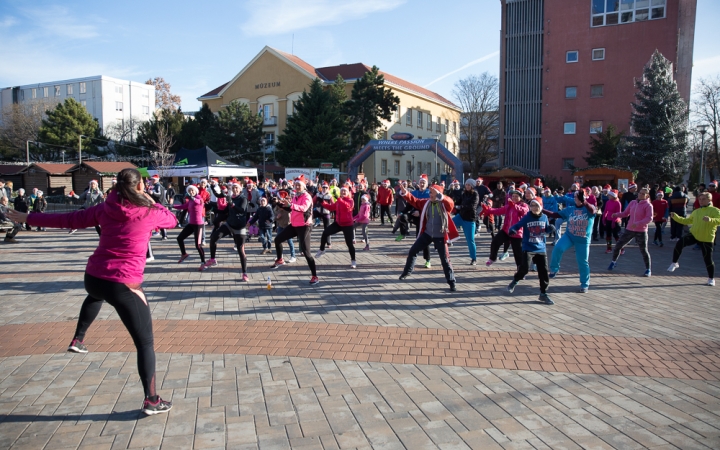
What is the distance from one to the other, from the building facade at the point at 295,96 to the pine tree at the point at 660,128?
20063 mm

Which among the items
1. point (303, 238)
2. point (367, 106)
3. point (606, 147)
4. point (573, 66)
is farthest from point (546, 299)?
point (573, 66)

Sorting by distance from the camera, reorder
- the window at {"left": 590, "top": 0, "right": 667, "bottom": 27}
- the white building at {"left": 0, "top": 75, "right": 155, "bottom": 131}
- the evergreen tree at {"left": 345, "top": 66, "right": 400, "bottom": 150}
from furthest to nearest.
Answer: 1. the white building at {"left": 0, "top": 75, "right": 155, "bottom": 131}
2. the evergreen tree at {"left": 345, "top": 66, "right": 400, "bottom": 150}
3. the window at {"left": 590, "top": 0, "right": 667, "bottom": 27}

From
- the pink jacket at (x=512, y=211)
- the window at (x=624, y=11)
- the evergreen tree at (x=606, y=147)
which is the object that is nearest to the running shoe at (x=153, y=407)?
the pink jacket at (x=512, y=211)

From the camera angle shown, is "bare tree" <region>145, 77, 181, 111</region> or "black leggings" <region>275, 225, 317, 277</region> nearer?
"black leggings" <region>275, 225, 317, 277</region>

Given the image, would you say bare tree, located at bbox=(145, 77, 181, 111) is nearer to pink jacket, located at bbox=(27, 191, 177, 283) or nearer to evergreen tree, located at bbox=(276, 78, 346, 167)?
evergreen tree, located at bbox=(276, 78, 346, 167)

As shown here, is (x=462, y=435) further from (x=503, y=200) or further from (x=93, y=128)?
(x=93, y=128)

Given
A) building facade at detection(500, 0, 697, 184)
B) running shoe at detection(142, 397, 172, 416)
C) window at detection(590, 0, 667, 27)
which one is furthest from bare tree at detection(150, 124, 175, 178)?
running shoe at detection(142, 397, 172, 416)

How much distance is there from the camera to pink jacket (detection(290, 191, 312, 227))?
8.60 metres

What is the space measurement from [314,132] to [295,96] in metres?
11.8

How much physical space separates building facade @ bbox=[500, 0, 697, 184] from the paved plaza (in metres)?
36.5

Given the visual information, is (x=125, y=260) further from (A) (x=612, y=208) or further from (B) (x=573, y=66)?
(B) (x=573, y=66)

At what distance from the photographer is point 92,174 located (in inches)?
1232

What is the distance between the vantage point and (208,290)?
819cm

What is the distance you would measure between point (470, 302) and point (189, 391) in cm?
453
